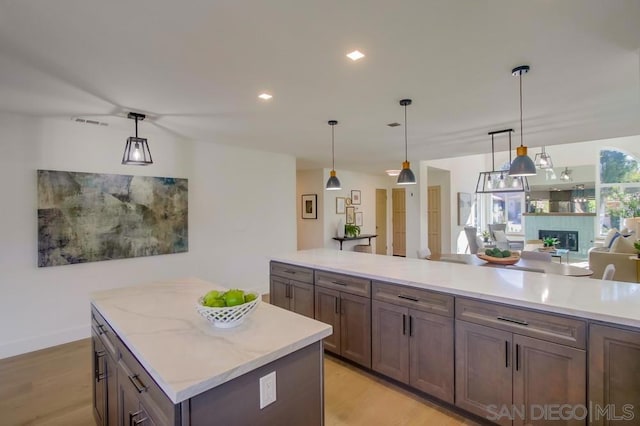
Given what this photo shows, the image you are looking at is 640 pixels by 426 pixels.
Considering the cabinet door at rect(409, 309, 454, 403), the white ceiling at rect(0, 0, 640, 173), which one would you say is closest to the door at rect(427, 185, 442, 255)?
the white ceiling at rect(0, 0, 640, 173)

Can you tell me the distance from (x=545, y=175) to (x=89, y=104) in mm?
11653

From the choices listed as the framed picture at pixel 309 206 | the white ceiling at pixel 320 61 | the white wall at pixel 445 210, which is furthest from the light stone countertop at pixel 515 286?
the white wall at pixel 445 210

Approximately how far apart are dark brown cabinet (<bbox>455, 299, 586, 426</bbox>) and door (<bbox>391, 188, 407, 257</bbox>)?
763 centimetres

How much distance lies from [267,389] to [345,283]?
1.64 m

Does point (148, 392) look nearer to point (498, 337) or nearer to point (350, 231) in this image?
point (498, 337)

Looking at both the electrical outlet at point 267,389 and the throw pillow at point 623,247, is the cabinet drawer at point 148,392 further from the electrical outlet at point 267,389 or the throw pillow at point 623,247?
the throw pillow at point 623,247

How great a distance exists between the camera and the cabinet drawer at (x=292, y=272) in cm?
313

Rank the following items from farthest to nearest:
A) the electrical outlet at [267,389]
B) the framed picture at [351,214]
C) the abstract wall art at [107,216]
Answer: the framed picture at [351,214]
the abstract wall art at [107,216]
the electrical outlet at [267,389]

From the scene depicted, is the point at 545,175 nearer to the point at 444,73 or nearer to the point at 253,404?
the point at 444,73

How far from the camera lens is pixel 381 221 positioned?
9406 mm

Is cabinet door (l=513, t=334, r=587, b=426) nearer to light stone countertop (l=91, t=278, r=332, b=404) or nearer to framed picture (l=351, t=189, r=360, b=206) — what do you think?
light stone countertop (l=91, t=278, r=332, b=404)

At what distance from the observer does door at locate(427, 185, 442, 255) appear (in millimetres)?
8750

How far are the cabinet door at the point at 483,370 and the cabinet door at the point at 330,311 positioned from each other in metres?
1.09

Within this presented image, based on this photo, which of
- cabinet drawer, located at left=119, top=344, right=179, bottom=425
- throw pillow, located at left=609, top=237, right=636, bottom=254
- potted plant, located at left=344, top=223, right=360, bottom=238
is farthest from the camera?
potted plant, located at left=344, top=223, right=360, bottom=238
